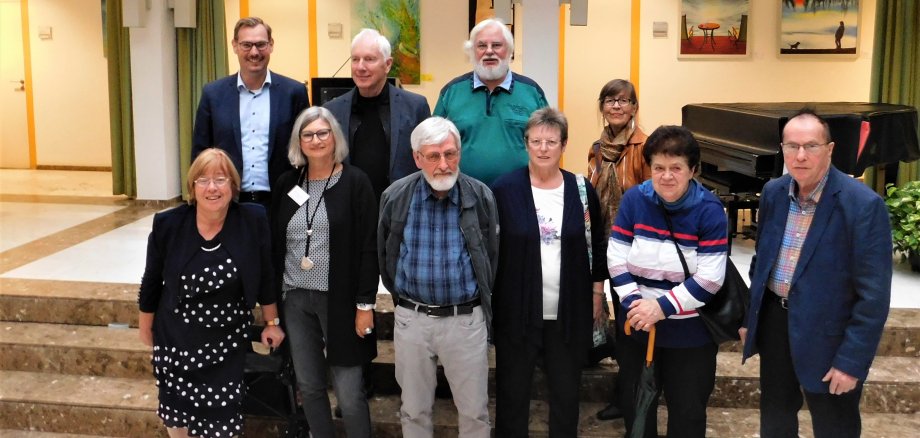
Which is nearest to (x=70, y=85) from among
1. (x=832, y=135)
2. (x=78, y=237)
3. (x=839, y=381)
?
(x=78, y=237)

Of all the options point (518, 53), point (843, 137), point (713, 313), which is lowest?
point (713, 313)

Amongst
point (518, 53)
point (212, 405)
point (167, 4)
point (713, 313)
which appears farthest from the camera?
point (518, 53)

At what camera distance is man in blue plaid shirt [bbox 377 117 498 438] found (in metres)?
2.90

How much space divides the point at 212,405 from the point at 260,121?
1.17m

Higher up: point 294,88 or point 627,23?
point 627,23

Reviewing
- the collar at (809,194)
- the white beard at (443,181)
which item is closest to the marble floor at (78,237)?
the collar at (809,194)

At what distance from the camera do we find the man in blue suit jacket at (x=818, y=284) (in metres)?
2.47

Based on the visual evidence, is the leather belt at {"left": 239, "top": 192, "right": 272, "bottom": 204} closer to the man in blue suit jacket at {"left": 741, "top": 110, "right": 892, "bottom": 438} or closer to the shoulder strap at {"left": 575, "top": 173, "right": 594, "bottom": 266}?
the shoulder strap at {"left": 575, "top": 173, "right": 594, "bottom": 266}

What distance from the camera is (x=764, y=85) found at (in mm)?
8781

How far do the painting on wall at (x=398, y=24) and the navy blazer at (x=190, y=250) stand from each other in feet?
20.7

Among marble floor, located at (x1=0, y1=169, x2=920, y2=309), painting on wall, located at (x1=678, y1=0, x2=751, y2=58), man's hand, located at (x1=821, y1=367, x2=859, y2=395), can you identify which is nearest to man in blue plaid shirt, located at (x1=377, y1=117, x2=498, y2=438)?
man's hand, located at (x1=821, y1=367, x2=859, y2=395)

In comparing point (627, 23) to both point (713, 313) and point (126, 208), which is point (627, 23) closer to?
point (126, 208)

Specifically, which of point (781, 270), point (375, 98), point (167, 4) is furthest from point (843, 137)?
point (167, 4)

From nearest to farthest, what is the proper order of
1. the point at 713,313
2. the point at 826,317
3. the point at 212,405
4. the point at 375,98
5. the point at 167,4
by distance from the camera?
1. the point at 826,317
2. the point at 713,313
3. the point at 212,405
4. the point at 375,98
5. the point at 167,4
